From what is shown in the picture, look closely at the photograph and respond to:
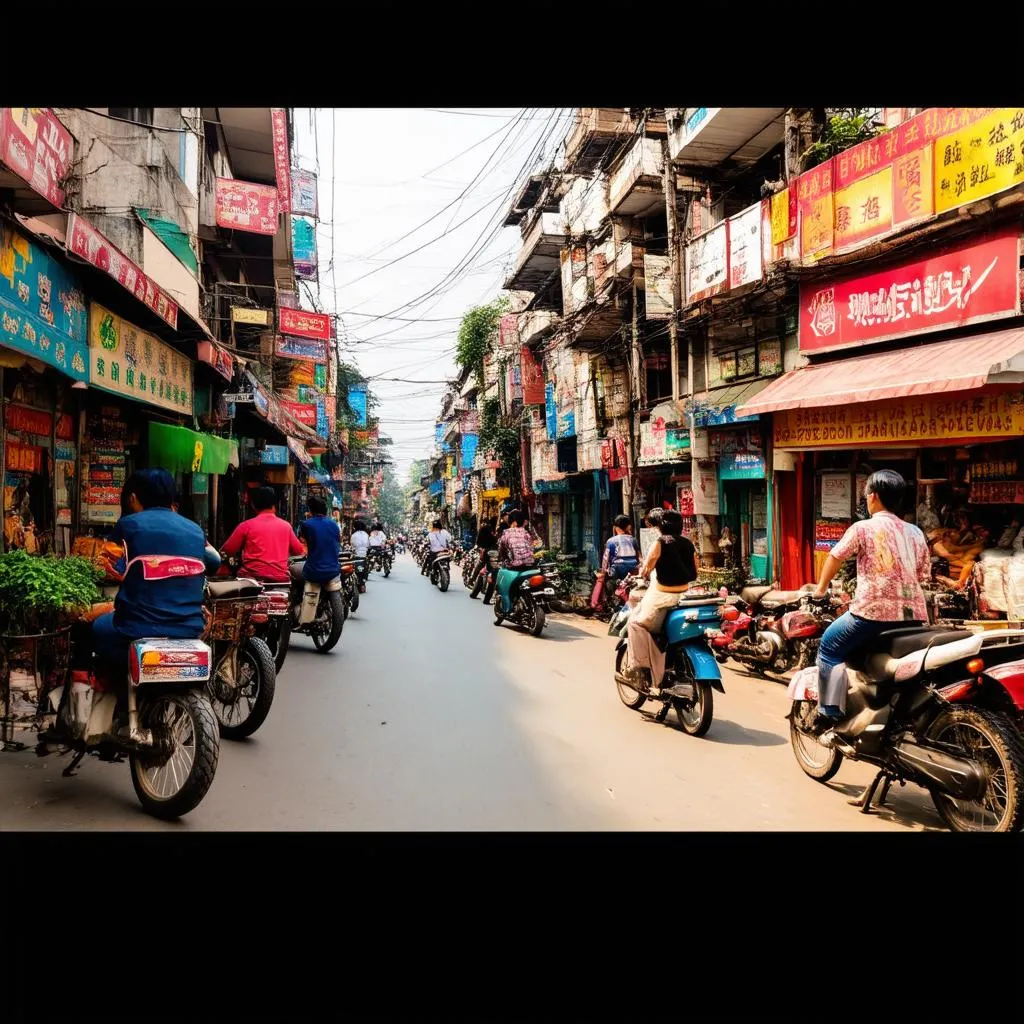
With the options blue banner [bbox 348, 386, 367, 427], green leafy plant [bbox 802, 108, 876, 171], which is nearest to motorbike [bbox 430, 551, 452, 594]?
green leafy plant [bbox 802, 108, 876, 171]

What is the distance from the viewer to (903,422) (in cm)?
970

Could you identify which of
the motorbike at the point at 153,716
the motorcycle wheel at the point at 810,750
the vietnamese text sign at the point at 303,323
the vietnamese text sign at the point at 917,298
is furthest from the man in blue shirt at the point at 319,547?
the vietnamese text sign at the point at 303,323

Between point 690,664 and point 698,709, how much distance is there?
13.8 inches

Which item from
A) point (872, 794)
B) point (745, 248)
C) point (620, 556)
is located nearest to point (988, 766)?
point (872, 794)

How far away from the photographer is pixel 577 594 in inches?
675

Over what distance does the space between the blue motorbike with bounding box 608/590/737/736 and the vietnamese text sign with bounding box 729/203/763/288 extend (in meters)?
8.12

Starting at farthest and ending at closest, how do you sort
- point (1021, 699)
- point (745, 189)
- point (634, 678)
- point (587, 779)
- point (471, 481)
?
1. point (471, 481)
2. point (745, 189)
3. point (634, 678)
4. point (587, 779)
5. point (1021, 699)

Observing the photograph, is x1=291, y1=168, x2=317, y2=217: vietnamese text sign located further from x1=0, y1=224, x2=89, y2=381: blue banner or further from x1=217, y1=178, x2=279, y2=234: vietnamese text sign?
x1=0, y1=224, x2=89, y2=381: blue banner

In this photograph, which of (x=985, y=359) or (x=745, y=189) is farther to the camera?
(x=745, y=189)

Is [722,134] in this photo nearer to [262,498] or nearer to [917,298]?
[917,298]

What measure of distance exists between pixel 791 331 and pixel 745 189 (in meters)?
4.28

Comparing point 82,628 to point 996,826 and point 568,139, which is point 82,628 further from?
point 568,139

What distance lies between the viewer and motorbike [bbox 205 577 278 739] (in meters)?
5.64
